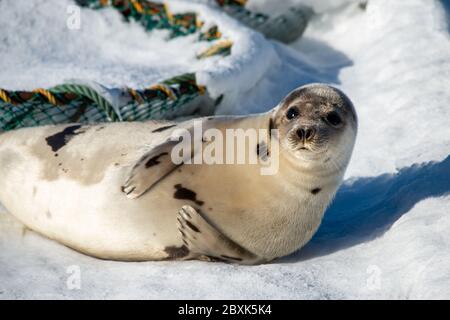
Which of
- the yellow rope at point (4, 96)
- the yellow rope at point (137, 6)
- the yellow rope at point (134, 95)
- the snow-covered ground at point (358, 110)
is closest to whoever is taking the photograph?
the snow-covered ground at point (358, 110)

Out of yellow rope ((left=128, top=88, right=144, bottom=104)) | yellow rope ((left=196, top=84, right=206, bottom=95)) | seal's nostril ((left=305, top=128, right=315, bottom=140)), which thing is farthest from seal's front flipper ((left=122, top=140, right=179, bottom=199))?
yellow rope ((left=196, top=84, right=206, bottom=95))

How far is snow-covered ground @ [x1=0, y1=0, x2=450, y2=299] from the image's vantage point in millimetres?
3312

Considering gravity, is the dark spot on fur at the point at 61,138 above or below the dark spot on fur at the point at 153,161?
below

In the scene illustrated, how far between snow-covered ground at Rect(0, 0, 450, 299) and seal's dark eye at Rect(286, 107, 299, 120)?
26.3 inches

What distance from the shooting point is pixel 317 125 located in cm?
347

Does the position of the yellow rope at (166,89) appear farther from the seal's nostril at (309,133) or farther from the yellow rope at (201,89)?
the seal's nostril at (309,133)

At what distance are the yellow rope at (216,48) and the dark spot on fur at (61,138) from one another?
2.23 metres

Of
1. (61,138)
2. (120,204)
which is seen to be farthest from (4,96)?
(120,204)

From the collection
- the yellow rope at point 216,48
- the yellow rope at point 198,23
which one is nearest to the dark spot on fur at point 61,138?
the yellow rope at point 216,48

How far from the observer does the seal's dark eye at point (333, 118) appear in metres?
3.57

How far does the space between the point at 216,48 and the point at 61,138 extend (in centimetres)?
238

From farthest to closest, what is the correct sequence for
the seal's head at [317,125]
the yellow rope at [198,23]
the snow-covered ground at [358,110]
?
the yellow rope at [198,23] < the seal's head at [317,125] < the snow-covered ground at [358,110]
